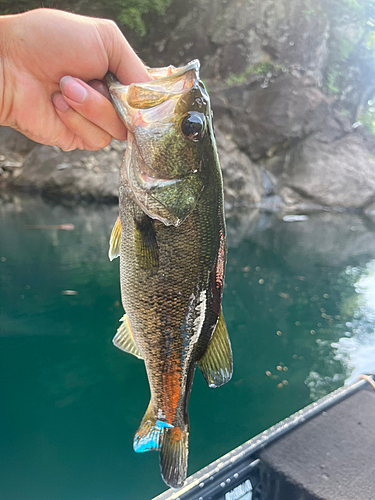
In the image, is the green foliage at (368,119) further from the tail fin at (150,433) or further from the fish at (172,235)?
the tail fin at (150,433)

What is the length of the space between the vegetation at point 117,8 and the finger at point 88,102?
15.5m

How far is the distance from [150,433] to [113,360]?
2.94 m

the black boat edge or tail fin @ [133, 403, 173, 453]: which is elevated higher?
tail fin @ [133, 403, 173, 453]

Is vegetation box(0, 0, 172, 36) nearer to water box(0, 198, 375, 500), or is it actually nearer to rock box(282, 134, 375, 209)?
rock box(282, 134, 375, 209)

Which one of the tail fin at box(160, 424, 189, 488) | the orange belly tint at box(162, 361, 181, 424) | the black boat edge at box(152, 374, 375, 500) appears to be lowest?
the black boat edge at box(152, 374, 375, 500)

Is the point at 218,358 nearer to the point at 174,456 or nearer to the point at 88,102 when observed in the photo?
the point at 174,456

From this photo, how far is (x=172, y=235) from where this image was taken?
116 cm

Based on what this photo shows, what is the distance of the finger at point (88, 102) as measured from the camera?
1124mm

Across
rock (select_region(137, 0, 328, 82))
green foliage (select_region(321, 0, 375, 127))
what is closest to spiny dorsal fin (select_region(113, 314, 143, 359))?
rock (select_region(137, 0, 328, 82))

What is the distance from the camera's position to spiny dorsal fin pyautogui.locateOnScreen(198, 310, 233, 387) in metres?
1.23

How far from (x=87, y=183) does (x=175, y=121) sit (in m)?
13.3

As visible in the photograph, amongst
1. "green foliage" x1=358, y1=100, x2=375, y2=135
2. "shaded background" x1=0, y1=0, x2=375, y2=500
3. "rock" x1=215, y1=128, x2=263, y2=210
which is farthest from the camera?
"green foliage" x1=358, y1=100, x2=375, y2=135

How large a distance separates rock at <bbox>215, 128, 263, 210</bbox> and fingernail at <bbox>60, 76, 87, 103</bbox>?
14337 mm

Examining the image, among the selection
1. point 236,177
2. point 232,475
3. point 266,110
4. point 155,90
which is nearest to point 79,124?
point 155,90
